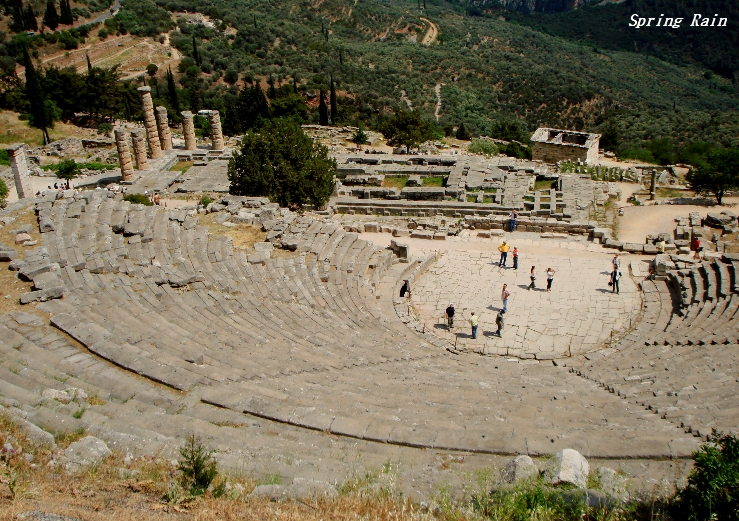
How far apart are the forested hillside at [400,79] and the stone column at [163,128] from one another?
9819 mm

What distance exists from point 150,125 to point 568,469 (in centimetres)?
3227

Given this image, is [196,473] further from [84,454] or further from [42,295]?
[42,295]

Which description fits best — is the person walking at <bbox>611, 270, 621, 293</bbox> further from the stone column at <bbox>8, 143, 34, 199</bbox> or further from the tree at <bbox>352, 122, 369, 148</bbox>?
the tree at <bbox>352, 122, 369, 148</bbox>

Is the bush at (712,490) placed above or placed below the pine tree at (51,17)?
below

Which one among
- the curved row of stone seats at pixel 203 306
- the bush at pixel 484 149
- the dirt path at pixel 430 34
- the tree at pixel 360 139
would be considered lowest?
the bush at pixel 484 149

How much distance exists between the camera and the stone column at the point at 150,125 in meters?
34.6

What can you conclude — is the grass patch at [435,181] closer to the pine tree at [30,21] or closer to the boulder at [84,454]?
the boulder at [84,454]

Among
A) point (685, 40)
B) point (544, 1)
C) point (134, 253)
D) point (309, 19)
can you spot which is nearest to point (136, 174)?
point (134, 253)

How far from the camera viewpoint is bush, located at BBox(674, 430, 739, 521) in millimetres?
7004

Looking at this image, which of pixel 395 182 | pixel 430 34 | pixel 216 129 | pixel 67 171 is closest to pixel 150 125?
pixel 216 129

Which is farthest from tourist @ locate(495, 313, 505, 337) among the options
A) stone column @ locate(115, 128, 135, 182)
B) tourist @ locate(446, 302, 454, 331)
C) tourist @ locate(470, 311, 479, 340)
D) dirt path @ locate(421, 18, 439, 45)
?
dirt path @ locate(421, 18, 439, 45)

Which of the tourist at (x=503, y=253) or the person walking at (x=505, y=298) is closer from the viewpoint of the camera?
the person walking at (x=505, y=298)

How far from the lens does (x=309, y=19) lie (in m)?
83.4

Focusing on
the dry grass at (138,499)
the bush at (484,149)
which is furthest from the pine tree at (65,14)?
the dry grass at (138,499)
